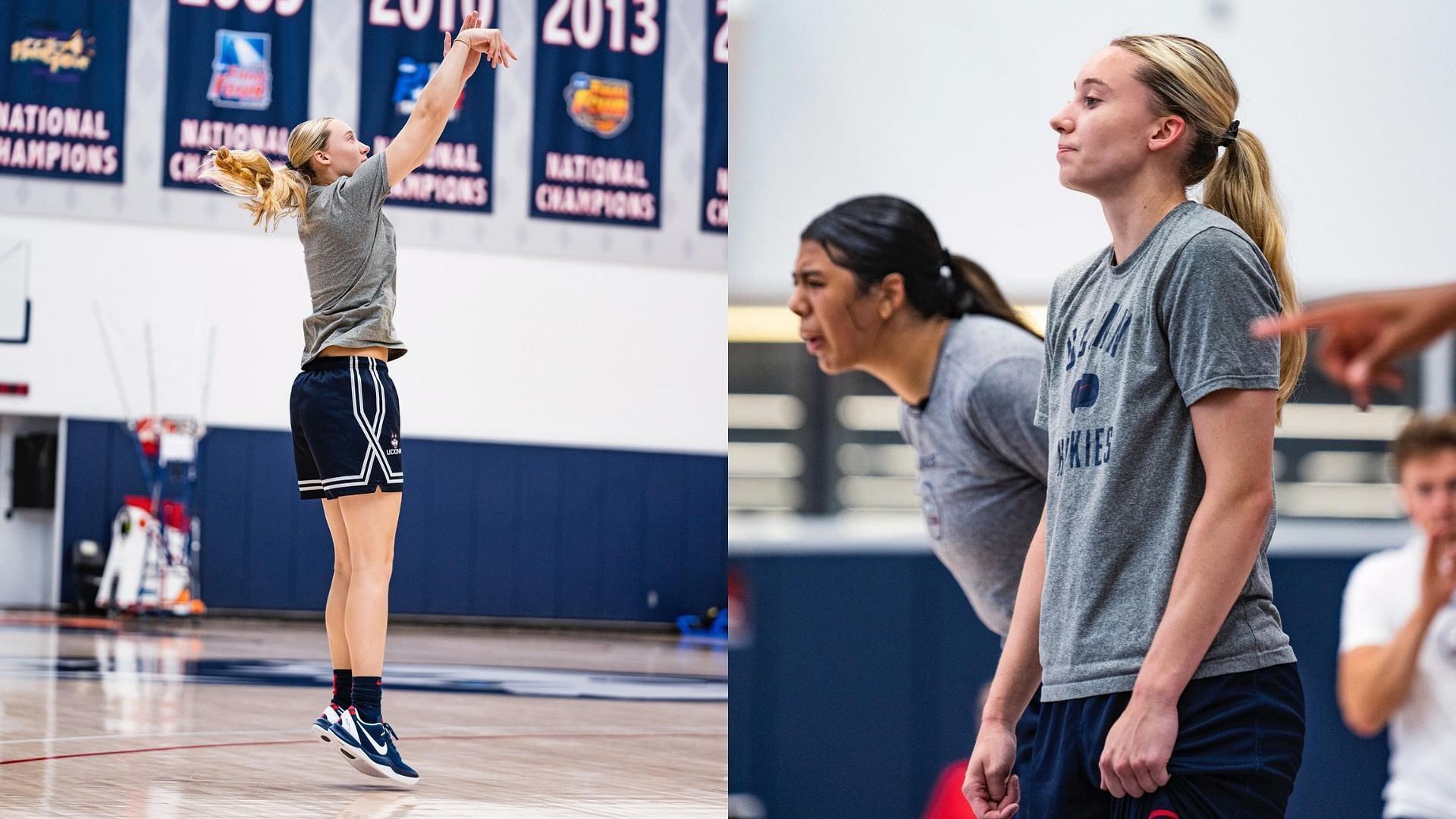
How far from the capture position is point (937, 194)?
7.60ft

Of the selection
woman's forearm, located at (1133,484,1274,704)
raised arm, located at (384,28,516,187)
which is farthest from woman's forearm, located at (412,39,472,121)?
woman's forearm, located at (1133,484,1274,704)

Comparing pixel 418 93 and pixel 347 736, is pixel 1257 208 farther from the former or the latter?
pixel 418 93

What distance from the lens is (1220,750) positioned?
1.38 meters

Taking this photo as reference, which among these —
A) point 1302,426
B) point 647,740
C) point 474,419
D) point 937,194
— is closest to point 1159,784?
point 1302,426

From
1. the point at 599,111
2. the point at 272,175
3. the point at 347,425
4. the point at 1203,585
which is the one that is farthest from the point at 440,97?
the point at 599,111

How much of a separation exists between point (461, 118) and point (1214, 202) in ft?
33.3

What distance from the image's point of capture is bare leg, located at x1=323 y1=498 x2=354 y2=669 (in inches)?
132

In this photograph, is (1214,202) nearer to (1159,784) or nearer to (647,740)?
(1159,784)

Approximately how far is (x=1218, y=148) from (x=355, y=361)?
2.21m

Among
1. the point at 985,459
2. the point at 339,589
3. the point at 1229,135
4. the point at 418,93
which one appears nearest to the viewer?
the point at 1229,135

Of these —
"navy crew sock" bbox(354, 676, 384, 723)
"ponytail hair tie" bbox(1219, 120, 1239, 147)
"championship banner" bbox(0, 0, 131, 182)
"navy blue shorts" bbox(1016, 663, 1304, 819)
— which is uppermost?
"championship banner" bbox(0, 0, 131, 182)

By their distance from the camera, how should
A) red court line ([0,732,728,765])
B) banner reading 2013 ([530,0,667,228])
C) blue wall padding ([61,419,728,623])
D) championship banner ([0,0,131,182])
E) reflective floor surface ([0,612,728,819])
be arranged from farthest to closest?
1. banner reading 2013 ([530,0,667,228])
2. blue wall padding ([61,419,728,623])
3. championship banner ([0,0,131,182])
4. red court line ([0,732,728,765])
5. reflective floor surface ([0,612,728,819])

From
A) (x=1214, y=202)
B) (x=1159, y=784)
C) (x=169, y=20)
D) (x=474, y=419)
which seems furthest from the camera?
(x=474, y=419)

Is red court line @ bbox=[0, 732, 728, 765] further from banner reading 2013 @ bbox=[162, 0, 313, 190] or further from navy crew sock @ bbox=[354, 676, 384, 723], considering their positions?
banner reading 2013 @ bbox=[162, 0, 313, 190]
